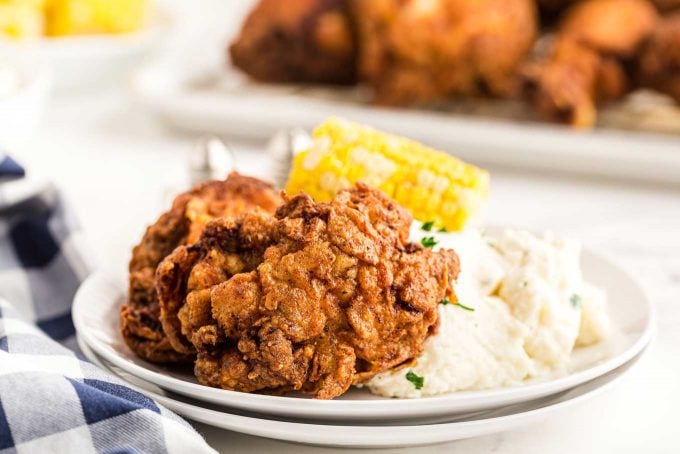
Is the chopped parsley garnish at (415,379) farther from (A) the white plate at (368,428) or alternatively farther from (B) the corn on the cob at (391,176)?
(B) the corn on the cob at (391,176)

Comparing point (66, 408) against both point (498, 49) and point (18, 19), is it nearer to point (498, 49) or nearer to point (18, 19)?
point (498, 49)

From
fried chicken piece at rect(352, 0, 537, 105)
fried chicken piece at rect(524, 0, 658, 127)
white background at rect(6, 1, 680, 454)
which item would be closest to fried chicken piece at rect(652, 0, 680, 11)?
fried chicken piece at rect(524, 0, 658, 127)

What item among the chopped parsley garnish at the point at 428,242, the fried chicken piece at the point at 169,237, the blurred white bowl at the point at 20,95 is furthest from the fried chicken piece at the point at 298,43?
the chopped parsley garnish at the point at 428,242

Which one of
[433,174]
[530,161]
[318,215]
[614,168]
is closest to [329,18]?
[530,161]

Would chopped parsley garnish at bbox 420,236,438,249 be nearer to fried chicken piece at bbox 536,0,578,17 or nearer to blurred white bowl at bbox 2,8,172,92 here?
fried chicken piece at bbox 536,0,578,17

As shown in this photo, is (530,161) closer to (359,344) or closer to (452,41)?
(452,41)

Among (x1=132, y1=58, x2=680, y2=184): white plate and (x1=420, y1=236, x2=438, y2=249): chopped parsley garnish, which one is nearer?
(x1=420, y1=236, x2=438, y2=249): chopped parsley garnish
